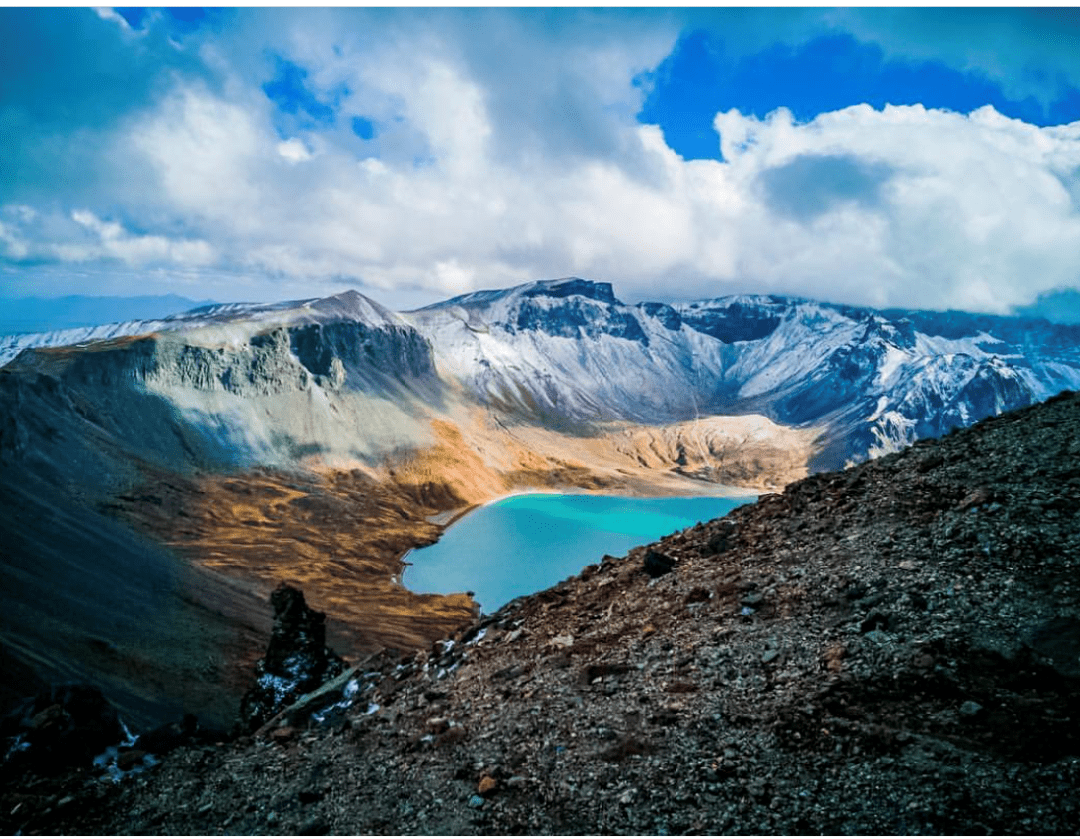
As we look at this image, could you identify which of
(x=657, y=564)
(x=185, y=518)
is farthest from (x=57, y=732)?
(x=185, y=518)

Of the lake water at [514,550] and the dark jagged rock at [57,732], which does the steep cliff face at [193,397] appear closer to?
the lake water at [514,550]

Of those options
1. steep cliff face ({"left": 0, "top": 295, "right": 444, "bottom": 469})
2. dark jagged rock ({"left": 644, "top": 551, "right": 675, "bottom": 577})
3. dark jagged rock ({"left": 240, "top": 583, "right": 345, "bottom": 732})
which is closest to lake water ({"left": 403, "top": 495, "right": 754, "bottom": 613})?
steep cliff face ({"left": 0, "top": 295, "right": 444, "bottom": 469})

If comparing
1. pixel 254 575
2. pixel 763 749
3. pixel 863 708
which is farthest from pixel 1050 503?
pixel 254 575

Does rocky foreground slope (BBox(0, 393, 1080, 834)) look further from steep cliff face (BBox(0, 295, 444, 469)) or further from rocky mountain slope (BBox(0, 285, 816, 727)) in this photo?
steep cliff face (BBox(0, 295, 444, 469))

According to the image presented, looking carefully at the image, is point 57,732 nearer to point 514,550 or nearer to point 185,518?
point 185,518

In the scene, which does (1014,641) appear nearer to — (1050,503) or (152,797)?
(1050,503)

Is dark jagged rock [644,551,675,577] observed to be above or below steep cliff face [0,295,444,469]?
below

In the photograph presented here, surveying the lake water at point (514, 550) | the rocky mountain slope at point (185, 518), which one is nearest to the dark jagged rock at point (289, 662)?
the rocky mountain slope at point (185, 518)
